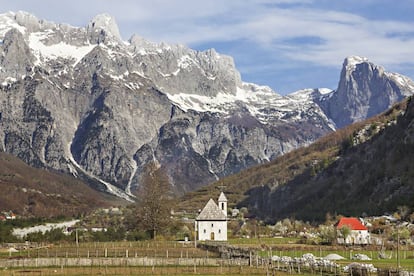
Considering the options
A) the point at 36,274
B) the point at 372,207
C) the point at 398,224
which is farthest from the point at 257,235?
the point at 36,274

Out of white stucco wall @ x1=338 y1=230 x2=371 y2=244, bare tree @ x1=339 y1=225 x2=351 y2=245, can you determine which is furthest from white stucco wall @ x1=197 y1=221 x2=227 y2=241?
white stucco wall @ x1=338 y1=230 x2=371 y2=244

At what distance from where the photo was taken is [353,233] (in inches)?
5187

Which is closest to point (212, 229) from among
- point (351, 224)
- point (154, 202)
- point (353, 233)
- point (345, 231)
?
point (154, 202)

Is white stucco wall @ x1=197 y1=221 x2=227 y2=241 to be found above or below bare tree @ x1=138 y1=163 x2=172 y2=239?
below

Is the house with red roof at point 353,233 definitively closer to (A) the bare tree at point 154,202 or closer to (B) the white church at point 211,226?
(B) the white church at point 211,226

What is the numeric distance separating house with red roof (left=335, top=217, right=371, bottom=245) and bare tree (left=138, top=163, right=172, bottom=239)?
32.3 m

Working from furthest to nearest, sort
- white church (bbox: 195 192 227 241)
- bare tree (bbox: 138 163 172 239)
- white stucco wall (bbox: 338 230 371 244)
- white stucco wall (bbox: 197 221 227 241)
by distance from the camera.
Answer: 1. white stucco wall (bbox: 197 221 227 241)
2. white church (bbox: 195 192 227 241)
3. bare tree (bbox: 138 163 172 239)
4. white stucco wall (bbox: 338 230 371 244)

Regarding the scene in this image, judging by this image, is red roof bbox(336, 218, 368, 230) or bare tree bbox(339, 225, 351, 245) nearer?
bare tree bbox(339, 225, 351, 245)

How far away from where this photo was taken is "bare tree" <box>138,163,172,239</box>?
128 meters

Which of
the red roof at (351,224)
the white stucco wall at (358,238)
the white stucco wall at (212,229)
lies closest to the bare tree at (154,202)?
the white stucco wall at (212,229)

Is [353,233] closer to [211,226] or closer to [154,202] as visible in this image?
[211,226]

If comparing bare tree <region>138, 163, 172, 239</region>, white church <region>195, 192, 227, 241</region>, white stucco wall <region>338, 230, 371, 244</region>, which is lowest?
white stucco wall <region>338, 230, 371, 244</region>

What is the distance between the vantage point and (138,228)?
135 metres

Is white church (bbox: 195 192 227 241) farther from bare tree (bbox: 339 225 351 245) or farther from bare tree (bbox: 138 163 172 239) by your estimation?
bare tree (bbox: 339 225 351 245)
